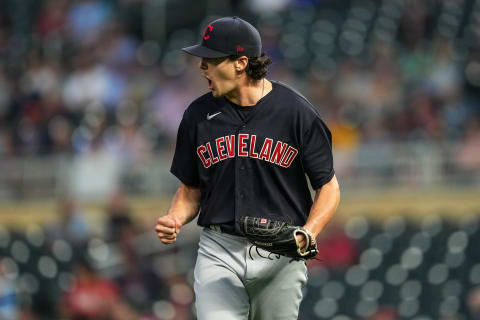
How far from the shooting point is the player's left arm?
5102 millimetres

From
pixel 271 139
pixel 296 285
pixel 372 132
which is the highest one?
pixel 271 139

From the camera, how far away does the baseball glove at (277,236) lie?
4.94m

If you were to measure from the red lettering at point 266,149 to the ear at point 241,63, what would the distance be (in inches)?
13.2

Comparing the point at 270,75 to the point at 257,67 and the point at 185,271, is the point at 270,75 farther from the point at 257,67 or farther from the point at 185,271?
the point at 257,67

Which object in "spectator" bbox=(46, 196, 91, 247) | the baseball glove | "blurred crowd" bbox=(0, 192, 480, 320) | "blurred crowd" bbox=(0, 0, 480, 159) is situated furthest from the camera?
"blurred crowd" bbox=(0, 0, 480, 159)

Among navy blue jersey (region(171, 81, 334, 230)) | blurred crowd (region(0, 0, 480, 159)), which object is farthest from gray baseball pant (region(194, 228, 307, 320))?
blurred crowd (region(0, 0, 480, 159))

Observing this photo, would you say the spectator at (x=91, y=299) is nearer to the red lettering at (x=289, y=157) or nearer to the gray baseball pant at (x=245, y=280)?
the gray baseball pant at (x=245, y=280)

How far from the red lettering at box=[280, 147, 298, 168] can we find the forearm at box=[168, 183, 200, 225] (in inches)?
19.2

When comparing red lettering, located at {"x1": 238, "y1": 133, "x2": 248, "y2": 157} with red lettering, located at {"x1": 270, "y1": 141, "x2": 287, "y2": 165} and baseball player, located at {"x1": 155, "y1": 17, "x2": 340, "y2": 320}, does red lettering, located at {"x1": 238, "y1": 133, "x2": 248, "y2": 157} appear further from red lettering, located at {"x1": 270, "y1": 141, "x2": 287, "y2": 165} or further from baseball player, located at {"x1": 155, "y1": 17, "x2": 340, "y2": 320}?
red lettering, located at {"x1": 270, "y1": 141, "x2": 287, "y2": 165}

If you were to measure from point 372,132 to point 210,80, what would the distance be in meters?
7.05

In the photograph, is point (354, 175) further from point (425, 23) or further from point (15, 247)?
point (15, 247)

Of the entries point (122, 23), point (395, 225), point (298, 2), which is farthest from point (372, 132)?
point (122, 23)

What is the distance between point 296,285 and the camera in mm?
5320

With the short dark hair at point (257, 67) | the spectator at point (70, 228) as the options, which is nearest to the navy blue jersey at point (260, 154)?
the short dark hair at point (257, 67)
